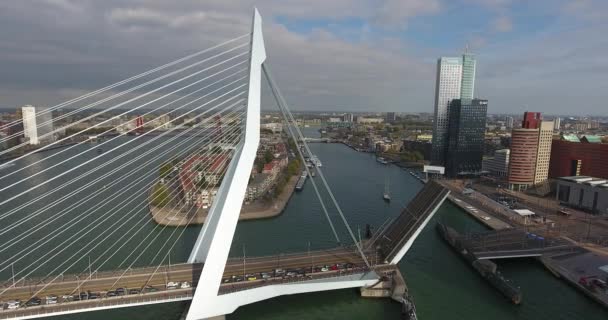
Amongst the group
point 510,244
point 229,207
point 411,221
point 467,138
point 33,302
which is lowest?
point 510,244

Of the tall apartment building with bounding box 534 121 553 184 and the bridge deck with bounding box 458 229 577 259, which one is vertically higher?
the tall apartment building with bounding box 534 121 553 184

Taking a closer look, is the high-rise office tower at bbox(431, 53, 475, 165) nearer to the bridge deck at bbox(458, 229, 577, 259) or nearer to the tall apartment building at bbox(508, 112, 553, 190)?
the tall apartment building at bbox(508, 112, 553, 190)

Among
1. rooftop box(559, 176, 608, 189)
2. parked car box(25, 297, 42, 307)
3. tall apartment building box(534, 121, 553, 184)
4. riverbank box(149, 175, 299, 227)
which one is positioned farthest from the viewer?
tall apartment building box(534, 121, 553, 184)

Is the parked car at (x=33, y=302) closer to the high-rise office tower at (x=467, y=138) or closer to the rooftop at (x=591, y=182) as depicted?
the rooftop at (x=591, y=182)

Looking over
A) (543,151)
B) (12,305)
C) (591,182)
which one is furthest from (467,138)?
(12,305)

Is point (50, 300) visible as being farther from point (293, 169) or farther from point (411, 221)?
point (293, 169)

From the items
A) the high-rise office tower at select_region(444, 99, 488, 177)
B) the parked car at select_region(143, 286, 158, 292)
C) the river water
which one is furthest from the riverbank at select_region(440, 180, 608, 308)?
the high-rise office tower at select_region(444, 99, 488, 177)
